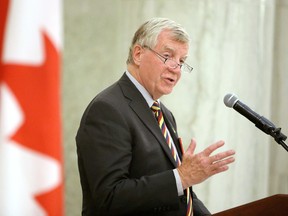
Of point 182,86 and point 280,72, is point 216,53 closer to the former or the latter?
point 182,86

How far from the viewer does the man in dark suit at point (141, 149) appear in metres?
2.84

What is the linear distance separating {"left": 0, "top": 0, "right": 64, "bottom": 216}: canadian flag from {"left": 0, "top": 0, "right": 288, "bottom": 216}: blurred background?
1694mm

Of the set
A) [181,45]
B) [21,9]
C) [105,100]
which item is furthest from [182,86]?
[21,9]

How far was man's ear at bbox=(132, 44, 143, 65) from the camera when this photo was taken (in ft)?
10.9

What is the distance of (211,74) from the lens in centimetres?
508

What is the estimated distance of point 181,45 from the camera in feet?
10.7

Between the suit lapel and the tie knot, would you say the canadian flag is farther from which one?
the tie knot

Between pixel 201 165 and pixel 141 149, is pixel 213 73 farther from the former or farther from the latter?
pixel 201 165

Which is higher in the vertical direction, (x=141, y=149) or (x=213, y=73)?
(x=213, y=73)

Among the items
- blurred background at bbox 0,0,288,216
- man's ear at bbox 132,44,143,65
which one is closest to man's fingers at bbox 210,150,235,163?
man's ear at bbox 132,44,143,65

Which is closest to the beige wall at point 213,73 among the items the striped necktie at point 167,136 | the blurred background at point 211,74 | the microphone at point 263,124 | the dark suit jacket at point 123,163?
the blurred background at point 211,74

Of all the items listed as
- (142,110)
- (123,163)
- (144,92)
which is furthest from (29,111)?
(144,92)

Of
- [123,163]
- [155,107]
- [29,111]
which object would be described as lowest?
[123,163]

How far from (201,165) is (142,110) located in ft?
1.79
